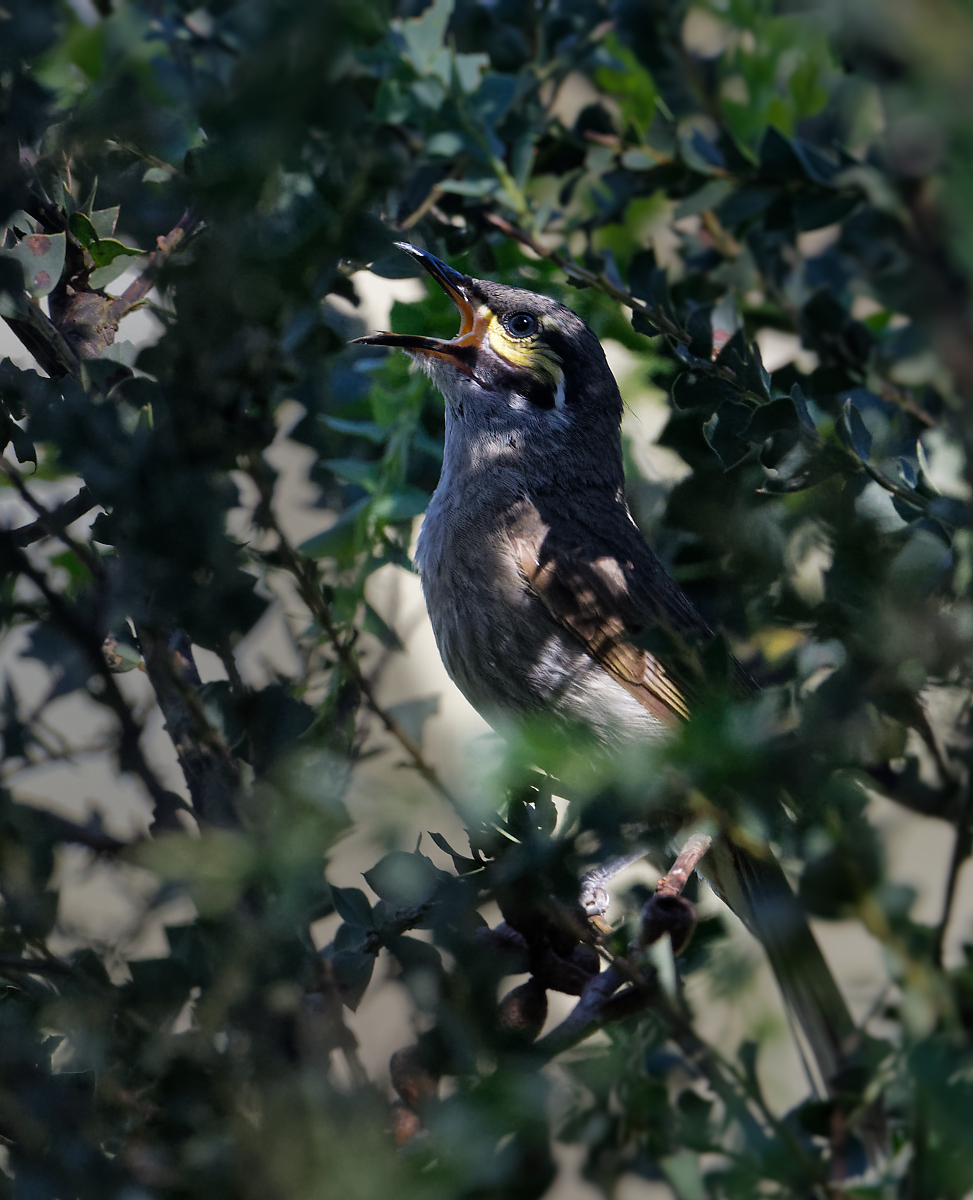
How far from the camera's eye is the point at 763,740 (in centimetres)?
78

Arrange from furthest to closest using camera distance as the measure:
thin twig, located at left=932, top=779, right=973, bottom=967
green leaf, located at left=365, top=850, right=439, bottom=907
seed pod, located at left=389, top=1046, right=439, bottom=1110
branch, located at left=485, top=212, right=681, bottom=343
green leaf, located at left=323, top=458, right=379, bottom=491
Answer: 1. green leaf, located at left=323, top=458, right=379, bottom=491
2. branch, located at left=485, top=212, right=681, bottom=343
3. green leaf, located at left=365, top=850, right=439, bottom=907
4. seed pod, located at left=389, top=1046, right=439, bottom=1110
5. thin twig, located at left=932, top=779, right=973, bottom=967

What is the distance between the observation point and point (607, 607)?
2.81m

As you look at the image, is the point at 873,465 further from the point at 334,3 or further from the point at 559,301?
the point at 559,301

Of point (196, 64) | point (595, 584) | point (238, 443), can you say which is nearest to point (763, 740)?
point (238, 443)

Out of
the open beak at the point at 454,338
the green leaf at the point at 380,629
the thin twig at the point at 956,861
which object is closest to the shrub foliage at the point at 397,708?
the thin twig at the point at 956,861

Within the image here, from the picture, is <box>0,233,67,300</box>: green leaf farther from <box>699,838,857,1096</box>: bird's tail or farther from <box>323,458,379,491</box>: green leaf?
<box>699,838,857,1096</box>: bird's tail

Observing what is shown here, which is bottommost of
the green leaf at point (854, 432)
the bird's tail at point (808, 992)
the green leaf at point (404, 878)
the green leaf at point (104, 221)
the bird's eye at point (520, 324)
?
the bird's tail at point (808, 992)

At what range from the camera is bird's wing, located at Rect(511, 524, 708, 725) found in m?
2.80

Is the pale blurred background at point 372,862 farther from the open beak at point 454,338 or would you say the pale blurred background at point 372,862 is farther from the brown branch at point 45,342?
the open beak at point 454,338

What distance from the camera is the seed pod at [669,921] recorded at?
137 cm

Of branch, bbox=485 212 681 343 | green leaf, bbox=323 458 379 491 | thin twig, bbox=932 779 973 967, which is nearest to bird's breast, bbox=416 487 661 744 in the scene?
green leaf, bbox=323 458 379 491

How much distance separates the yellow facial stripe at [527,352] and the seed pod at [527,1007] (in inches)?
88.8

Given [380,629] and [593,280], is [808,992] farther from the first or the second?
[380,629]

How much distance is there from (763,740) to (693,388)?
84 cm
